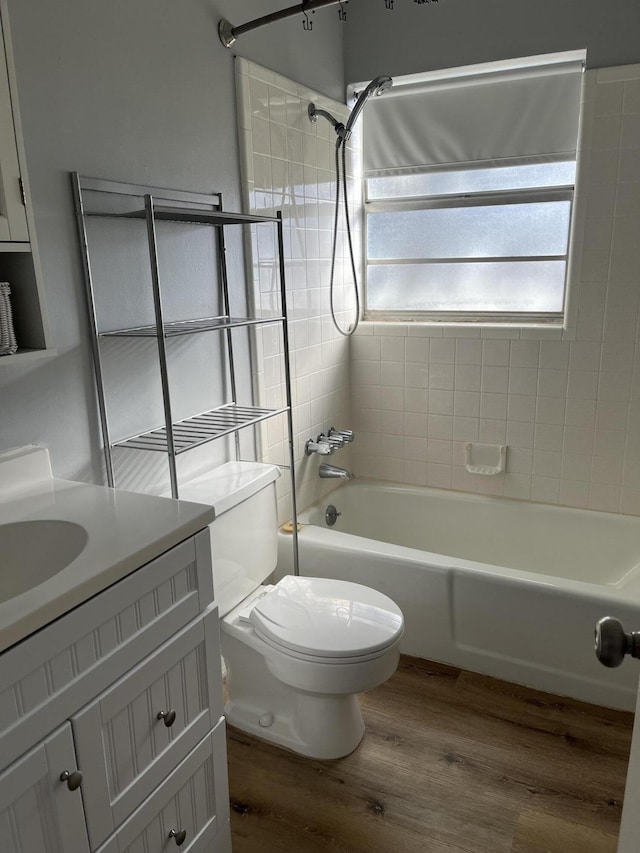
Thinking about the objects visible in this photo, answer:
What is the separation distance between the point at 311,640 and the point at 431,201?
1.97 meters

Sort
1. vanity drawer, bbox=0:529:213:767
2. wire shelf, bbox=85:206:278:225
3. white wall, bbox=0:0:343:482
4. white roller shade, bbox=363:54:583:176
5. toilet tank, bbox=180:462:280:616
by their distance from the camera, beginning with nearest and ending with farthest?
1. vanity drawer, bbox=0:529:213:767
2. white wall, bbox=0:0:343:482
3. wire shelf, bbox=85:206:278:225
4. toilet tank, bbox=180:462:280:616
5. white roller shade, bbox=363:54:583:176

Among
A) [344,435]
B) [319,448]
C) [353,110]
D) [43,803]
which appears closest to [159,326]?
[43,803]

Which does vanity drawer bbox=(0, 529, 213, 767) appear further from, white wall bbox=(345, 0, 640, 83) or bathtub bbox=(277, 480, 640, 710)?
white wall bbox=(345, 0, 640, 83)

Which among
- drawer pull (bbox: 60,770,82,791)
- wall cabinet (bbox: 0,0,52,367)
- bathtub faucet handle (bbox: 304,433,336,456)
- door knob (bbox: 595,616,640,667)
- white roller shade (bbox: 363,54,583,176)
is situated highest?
white roller shade (bbox: 363,54,583,176)

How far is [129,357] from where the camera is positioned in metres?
1.77

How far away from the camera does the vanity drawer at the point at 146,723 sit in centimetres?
110

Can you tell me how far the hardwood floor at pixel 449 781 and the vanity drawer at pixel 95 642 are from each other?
788mm

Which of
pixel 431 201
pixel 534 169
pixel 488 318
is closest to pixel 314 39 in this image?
pixel 431 201

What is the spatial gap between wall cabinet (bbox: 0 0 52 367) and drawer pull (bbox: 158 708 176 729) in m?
0.75

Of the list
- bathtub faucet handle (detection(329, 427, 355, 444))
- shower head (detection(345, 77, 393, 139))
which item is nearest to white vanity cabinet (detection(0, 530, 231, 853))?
bathtub faucet handle (detection(329, 427, 355, 444))

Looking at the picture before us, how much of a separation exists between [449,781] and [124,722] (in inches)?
42.3

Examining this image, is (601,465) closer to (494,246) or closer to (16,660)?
(494,246)

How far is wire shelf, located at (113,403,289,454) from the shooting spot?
1722mm

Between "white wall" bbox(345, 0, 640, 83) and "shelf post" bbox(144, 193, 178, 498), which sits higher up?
"white wall" bbox(345, 0, 640, 83)
